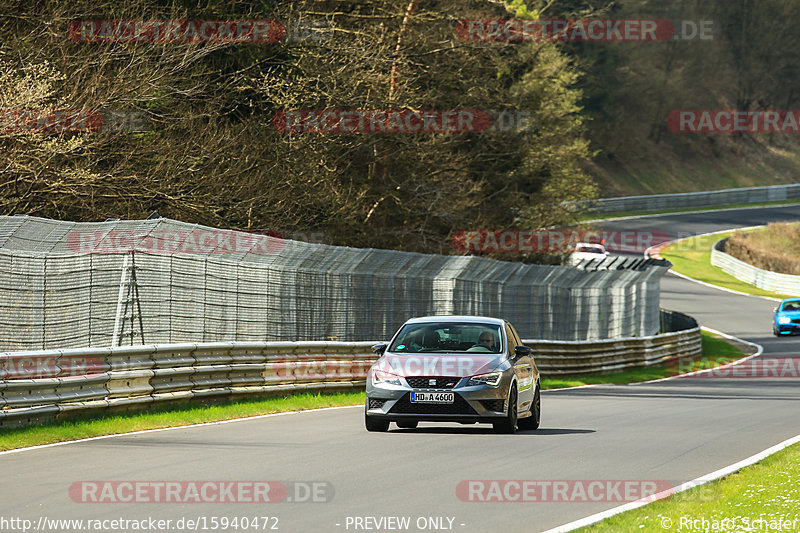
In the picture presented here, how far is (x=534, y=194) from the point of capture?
51.5 m

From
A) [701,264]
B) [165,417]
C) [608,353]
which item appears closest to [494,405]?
[165,417]

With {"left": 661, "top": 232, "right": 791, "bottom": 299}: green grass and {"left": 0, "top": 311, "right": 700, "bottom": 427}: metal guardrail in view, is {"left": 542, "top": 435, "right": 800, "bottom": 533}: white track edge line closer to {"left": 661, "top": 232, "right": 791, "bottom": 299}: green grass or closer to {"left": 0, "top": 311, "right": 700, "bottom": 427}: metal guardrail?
{"left": 0, "top": 311, "right": 700, "bottom": 427}: metal guardrail

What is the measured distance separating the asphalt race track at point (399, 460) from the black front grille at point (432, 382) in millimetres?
600

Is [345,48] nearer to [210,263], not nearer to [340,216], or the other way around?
[340,216]

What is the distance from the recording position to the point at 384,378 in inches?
585

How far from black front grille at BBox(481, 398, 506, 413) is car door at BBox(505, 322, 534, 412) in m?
0.53

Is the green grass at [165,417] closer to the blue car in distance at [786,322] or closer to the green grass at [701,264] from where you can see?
the blue car in distance at [786,322]

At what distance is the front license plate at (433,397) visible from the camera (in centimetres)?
1461

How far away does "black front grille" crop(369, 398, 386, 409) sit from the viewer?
14.9 metres

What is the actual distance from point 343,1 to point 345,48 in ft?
11.8

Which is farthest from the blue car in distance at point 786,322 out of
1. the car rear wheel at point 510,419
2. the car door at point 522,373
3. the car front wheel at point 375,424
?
the car front wheel at point 375,424

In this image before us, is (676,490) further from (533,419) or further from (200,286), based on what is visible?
(200,286)

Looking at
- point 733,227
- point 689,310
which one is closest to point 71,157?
point 689,310

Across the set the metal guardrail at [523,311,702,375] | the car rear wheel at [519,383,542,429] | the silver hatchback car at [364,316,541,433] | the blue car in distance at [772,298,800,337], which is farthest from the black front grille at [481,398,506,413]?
the blue car in distance at [772,298,800,337]
